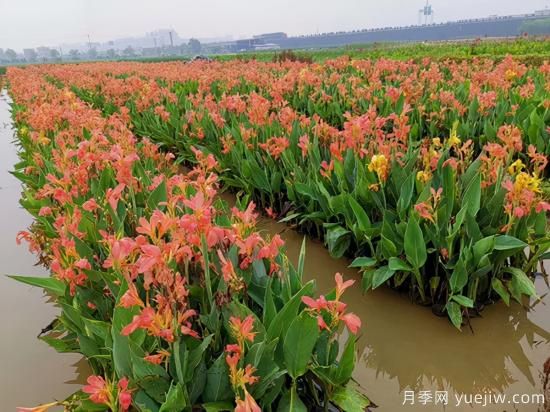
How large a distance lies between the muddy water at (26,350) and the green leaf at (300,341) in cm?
134

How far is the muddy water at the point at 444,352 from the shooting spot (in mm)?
2137

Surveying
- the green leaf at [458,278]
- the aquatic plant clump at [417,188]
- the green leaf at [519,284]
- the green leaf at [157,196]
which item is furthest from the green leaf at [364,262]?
the green leaf at [157,196]

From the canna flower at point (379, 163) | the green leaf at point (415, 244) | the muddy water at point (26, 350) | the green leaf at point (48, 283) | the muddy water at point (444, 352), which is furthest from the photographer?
the canna flower at point (379, 163)

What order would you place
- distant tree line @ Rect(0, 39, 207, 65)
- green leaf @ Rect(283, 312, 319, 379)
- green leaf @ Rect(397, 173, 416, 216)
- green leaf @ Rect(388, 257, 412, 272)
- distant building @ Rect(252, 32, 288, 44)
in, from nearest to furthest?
1. green leaf @ Rect(283, 312, 319, 379)
2. green leaf @ Rect(388, 257, 412, 272)
3. green leaf @ Rect(397, 173, 416, 216)
4. distant tree line @ Rect(0, 39, 207, 65)
5. distant building @ Rect(252, 32, 288, 44)

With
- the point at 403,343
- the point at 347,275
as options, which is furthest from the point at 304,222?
the point at 403,343

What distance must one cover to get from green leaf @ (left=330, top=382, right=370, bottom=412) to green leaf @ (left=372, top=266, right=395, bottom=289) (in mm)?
904

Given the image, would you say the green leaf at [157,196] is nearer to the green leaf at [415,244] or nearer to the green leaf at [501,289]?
the green leaf at [415,244]

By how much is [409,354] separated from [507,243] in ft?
2.52

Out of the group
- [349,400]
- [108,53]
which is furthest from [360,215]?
[108,53]

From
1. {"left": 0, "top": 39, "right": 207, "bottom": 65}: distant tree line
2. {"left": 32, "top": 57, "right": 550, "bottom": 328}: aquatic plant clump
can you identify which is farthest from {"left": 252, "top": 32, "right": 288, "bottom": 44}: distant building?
{"left": 32, "top": 57, "right": 550, "bottom": 328}: aquatic plant clump

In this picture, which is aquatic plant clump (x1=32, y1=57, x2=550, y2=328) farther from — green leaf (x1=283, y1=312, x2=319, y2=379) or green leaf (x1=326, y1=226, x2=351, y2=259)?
green leaf (x1=283, y1=312, x2=319, y2=379)

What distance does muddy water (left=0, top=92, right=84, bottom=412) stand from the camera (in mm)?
2293

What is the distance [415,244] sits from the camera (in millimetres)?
2453

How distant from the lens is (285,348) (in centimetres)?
157
